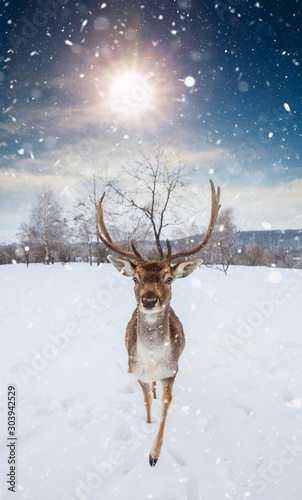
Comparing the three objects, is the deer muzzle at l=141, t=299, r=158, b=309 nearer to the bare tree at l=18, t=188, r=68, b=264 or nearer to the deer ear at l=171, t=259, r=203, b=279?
the deer ear at l=171, t=259, r=203, b=279

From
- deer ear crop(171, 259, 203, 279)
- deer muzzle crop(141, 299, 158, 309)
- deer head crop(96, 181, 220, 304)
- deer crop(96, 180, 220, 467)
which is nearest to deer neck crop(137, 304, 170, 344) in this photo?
deer crop(96, 180, 220, 467)

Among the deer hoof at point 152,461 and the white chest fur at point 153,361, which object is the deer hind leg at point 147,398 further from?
the deer hoof at point 152,461

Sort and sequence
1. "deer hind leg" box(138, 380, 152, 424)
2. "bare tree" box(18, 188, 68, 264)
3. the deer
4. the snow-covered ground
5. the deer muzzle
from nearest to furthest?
the snow-covered ground < the deer muzzle < the deer < "deer hind leg" box(138, 380, 152, 424) < "bare tree" box(18, 188, 68, 264)

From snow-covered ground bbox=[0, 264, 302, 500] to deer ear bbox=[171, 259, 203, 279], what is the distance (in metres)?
2.13

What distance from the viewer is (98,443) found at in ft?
10.3

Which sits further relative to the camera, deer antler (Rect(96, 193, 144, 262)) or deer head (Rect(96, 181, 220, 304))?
deer antler (Rect(96, 193, 144, 262))

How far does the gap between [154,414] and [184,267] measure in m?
2.28

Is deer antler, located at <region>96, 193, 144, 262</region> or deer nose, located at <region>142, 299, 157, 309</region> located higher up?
deer antler, located at <region>96, 193, 144, 262</region>

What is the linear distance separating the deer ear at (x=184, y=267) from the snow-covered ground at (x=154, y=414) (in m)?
2.13

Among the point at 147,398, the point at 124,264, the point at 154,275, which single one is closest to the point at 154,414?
the point at 147,398

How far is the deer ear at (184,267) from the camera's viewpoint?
11.6 feet

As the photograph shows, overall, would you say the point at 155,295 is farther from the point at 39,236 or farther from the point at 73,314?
the point at 39,236

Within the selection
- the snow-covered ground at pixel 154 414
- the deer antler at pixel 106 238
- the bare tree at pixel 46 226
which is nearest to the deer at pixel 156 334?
the deer antler at pixel 106 238

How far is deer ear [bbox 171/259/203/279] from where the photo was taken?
11.6ft
